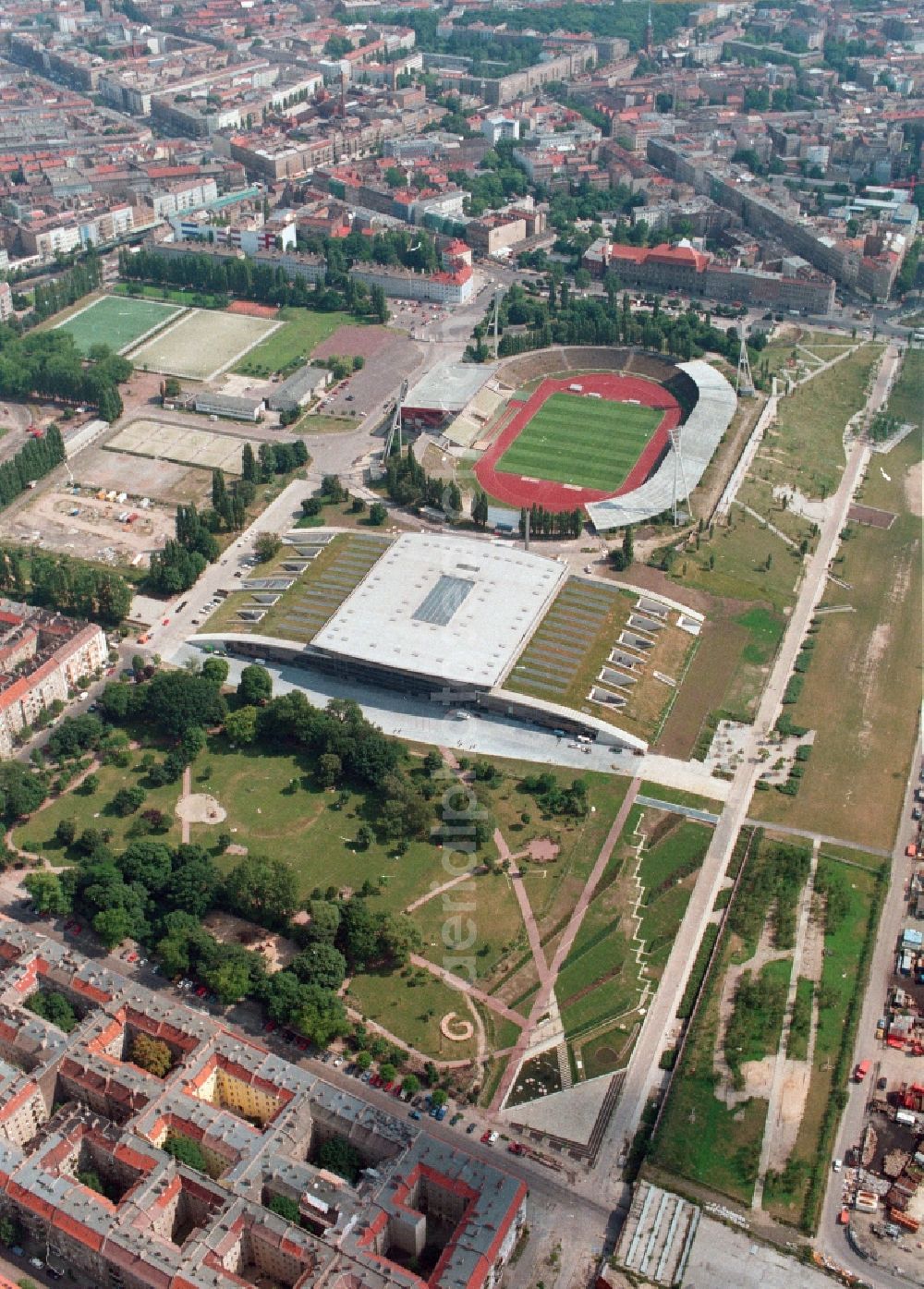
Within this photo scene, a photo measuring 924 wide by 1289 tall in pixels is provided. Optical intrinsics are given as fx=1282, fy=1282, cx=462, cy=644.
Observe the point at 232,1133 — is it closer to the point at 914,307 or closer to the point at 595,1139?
the point at 595,1139

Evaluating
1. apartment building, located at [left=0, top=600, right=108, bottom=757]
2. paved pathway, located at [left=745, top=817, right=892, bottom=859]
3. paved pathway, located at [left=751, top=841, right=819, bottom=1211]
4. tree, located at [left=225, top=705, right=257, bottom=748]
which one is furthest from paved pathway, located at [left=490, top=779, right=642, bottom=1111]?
apartment building, located at [left=0, top=600, right=108, bottom=757]

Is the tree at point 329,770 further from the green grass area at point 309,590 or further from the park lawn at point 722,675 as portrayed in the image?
the park lawn at point 722,675

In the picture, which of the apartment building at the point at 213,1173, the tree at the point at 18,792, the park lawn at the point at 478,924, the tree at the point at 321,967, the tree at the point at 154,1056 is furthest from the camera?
the tree at the point at 18,792

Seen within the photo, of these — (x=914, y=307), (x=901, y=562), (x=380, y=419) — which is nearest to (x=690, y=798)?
(x=901, y=562)

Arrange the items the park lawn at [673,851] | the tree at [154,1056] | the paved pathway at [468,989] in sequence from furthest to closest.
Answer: the park lawn at [673,851]
the paved pathway at [468,989]
the tree at [154,1056]

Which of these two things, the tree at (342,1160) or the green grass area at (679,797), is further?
Answer: the green grass area at (679,797)

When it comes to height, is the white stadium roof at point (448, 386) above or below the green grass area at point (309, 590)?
above

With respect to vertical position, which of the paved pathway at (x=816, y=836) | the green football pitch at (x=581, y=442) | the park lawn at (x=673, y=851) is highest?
the green football pitch at (x=581, y=442)

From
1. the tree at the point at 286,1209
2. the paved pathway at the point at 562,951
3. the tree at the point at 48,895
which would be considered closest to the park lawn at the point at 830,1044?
the paved pathway at the point at 562,951
